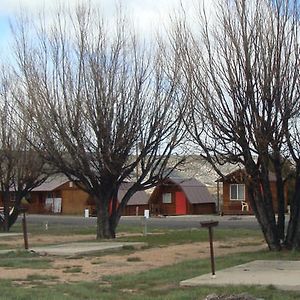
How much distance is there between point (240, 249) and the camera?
22.1m

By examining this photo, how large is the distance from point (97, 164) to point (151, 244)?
4679 millimetres

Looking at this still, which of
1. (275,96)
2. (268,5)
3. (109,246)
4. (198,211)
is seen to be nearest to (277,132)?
(275,96)

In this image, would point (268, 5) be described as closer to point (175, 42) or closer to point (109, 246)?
point (175, 42)

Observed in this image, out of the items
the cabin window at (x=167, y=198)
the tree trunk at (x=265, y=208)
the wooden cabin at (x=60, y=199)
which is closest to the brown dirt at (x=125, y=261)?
the tree trunk at (x=265, y=208)

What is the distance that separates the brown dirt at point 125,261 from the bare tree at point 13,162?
30.7 feet

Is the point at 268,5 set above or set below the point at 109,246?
above

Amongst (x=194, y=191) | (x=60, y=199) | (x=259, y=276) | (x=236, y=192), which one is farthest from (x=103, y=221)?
(x=60, y=199)

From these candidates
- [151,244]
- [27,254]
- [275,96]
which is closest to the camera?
[275,96]

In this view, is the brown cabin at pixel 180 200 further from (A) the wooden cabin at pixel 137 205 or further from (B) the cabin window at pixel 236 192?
(B) the cabin window at pixel 236 192

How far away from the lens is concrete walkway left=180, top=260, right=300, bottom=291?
1285 centimetres

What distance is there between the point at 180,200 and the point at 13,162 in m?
30.2

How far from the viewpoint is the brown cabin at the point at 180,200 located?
6369 cm

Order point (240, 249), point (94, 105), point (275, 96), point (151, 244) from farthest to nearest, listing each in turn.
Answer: point (94, 105), point (151, 244), point (240, 249), point (275, 96)

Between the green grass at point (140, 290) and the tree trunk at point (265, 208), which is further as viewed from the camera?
the tree trunk at point (265, 208)
